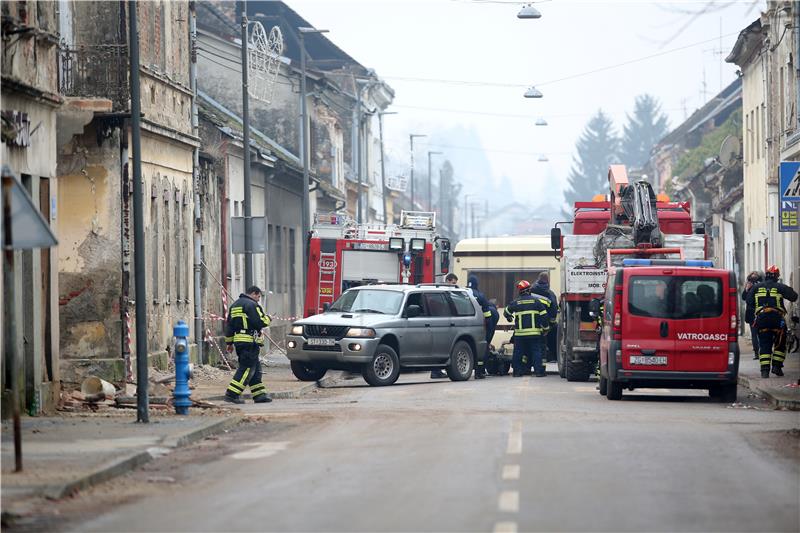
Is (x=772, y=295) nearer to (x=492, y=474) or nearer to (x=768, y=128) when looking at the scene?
(x=492, y=474)

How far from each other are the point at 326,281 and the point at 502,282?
3.89 meters

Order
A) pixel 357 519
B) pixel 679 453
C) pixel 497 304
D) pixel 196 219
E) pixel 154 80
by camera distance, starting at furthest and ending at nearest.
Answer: pixel 497 304 < pixel 196 219 < pixel 154 80 < pixel 679 453 < pixel 357 519

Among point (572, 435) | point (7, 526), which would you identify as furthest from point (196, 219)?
point (7, 526)

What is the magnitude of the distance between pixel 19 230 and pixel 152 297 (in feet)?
52.1

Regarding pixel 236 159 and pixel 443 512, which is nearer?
pixel 443 512

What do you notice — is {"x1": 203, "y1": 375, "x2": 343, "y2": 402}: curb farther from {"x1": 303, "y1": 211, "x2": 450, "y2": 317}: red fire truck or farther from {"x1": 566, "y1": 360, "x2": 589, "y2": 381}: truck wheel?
{"x1": 303, "y1": 211, "x2": 450, "y2": 317}: red fire truck

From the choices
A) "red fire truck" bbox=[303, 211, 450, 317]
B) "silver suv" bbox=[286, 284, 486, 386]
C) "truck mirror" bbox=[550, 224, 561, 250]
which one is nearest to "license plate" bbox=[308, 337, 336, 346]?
"silver suv" bbox=[286, 284, 486, 386]

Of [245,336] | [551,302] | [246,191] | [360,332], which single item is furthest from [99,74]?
[551,302]

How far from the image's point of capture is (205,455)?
14766 millimetres

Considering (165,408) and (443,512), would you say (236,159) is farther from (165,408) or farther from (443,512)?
(443,512)

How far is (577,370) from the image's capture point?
1093 inches

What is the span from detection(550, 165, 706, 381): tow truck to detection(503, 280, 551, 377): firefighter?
15.4 inches

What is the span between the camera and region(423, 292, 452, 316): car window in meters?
27.9

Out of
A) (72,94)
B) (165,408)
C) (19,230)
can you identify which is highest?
(72,94)
